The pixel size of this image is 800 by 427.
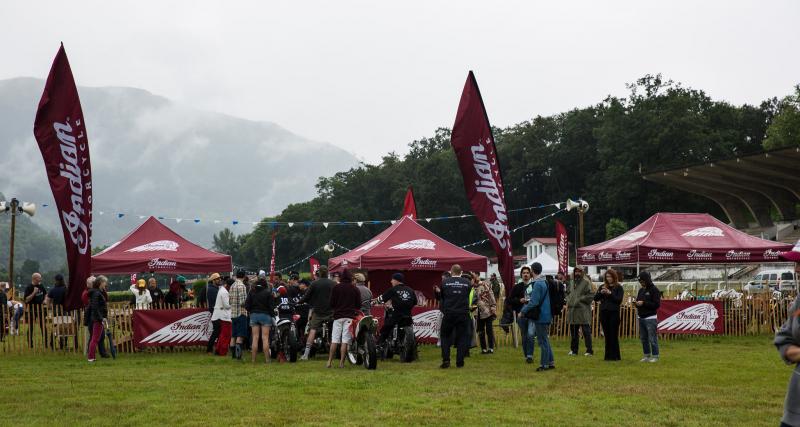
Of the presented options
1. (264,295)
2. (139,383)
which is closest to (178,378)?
(139,383)

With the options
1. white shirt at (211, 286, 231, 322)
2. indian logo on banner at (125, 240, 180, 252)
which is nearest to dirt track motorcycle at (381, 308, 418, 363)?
white shirt at (211, 286, 231, 322)

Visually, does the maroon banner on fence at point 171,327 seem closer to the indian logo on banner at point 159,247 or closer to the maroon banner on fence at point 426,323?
the indian logo on banner at point 159,247

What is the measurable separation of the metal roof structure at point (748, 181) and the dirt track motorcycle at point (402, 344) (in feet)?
136

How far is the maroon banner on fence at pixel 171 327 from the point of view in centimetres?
1833

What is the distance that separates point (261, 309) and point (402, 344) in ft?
8.30

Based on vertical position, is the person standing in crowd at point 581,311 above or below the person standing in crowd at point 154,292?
below

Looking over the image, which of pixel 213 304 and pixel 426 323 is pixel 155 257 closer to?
pixel 213 304

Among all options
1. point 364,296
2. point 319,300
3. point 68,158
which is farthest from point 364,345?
point 68,158

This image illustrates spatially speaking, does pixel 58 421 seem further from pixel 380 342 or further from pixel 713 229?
pixel 713 229

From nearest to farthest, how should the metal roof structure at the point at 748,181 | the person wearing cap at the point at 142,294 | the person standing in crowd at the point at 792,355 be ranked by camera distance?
the person standing in crowd at the point at 792,355, the person wearing cap at the point at 142,294, the metal roof structure at the point at 748,181

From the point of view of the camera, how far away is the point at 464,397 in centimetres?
1082

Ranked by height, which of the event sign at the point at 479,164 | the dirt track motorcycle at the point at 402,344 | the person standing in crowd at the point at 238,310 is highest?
the event sign at the point at 479,164

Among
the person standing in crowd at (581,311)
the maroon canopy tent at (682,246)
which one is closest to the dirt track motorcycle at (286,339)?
the person standing in crowd at (581,311)

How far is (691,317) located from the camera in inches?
851
